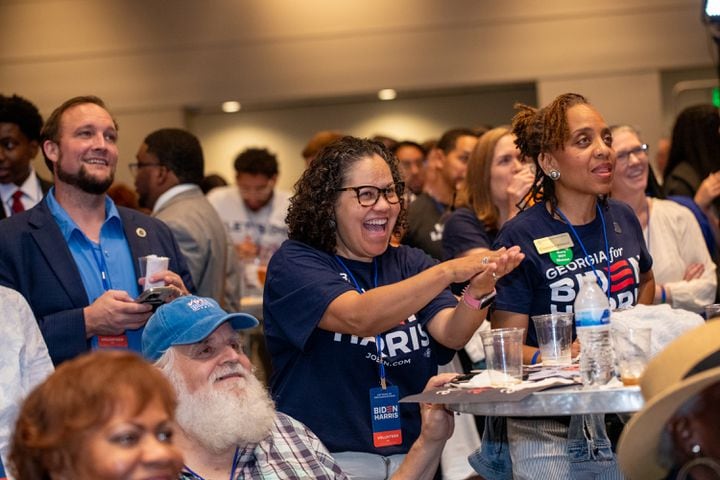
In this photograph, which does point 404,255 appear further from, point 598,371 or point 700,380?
point 700,380

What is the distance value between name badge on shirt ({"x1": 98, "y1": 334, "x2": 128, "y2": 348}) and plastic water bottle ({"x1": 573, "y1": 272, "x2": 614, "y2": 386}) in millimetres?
1872

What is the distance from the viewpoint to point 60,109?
4508 mm

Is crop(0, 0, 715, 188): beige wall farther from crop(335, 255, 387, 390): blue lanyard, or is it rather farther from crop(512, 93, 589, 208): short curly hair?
crop(335, 255, 387, 390): blue lanyard

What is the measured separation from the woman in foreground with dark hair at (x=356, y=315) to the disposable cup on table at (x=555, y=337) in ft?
0.74

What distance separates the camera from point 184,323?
2990 millimetres

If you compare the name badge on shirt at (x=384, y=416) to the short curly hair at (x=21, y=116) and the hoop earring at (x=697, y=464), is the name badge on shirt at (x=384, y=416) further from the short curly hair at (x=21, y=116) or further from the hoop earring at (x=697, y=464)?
the short curly hair at (x=21, y=116)

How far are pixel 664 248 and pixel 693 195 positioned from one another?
97 centimetres

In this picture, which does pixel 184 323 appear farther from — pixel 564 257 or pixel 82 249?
pixel 82 249

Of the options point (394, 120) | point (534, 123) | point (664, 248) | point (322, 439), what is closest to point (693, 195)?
point (664, 248)

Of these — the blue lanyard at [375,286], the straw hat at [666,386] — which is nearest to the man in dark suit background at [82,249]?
the blue lanyard at [375,286]

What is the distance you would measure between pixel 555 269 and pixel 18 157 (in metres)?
3.15

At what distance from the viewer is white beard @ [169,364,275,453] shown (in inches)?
112

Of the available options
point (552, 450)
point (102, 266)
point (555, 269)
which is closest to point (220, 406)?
point (552, 450)

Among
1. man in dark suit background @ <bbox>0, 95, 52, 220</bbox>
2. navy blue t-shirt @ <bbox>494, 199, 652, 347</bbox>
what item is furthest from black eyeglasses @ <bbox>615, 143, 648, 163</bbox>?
man in dark suit background @ <bbox>0, 95, 52, 220</bbox>
